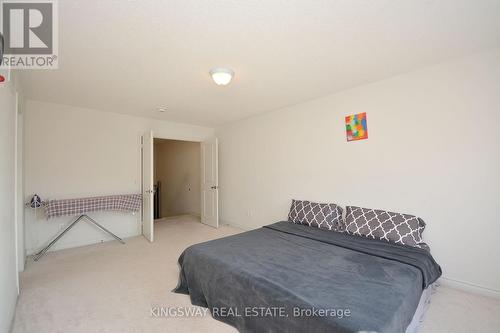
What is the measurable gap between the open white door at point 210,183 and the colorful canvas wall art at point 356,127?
284cm

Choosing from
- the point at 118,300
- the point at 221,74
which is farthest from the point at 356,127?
the point at 118,300

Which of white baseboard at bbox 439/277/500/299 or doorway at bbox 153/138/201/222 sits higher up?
doorway at bbox 153/138/201/222

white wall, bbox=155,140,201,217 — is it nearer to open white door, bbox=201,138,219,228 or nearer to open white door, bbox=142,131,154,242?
open white door, bbox=201,138,219,228

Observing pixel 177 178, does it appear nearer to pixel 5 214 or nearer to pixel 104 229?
pixel 104 229

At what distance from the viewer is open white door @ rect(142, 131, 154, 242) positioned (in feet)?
13.2

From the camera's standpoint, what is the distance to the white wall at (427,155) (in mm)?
2197

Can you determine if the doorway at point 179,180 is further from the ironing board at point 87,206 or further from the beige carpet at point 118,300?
the beige carpet at point 118,300

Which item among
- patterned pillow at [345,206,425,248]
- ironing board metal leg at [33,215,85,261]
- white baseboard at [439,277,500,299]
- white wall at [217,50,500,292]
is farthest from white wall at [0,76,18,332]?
white baseboard at [439,277,500,299]

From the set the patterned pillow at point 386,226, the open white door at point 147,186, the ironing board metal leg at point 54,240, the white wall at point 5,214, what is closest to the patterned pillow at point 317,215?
the patterned pillow at point 386,226

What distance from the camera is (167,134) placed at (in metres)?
4.86

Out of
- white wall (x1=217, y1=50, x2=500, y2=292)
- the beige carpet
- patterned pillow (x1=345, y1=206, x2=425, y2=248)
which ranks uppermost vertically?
white wall (x1=217, y1=50, x2=500, y2=292)

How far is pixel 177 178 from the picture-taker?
7.14 m

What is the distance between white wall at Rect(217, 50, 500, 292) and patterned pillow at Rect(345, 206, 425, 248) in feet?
0.54

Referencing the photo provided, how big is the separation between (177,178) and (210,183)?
241 centimetres
